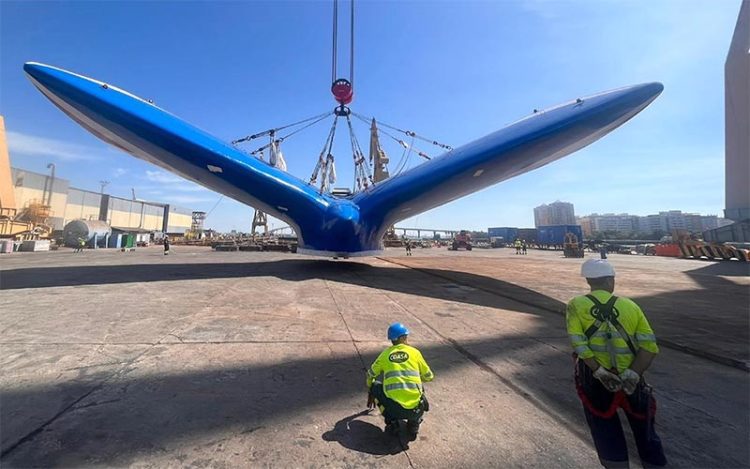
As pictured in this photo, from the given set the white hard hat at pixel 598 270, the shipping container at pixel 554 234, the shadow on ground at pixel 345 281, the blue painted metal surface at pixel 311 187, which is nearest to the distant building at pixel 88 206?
the shadow on ground at pixel 345 281

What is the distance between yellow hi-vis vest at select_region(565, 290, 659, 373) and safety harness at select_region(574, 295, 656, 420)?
2 cm

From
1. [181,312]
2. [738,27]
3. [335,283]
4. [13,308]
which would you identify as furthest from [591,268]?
[738,27]

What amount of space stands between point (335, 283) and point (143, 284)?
249 inches

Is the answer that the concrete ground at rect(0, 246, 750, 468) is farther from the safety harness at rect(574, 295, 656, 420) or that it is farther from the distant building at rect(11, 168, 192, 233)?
the distant building at rect(11, 168, 192, 233)

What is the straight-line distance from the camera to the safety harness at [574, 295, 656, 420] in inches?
97.0

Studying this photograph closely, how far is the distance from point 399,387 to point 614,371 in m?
1.72

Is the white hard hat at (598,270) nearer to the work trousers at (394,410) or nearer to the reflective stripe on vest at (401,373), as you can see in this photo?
the reflective stripe on vest at (401,373)

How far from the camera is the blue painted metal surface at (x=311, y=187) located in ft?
36.6

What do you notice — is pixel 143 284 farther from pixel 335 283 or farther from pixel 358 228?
pixel 358 228

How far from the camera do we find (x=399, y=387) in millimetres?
2955

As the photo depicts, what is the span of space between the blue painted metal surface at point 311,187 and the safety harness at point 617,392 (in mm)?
11157

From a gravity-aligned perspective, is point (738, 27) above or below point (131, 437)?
above

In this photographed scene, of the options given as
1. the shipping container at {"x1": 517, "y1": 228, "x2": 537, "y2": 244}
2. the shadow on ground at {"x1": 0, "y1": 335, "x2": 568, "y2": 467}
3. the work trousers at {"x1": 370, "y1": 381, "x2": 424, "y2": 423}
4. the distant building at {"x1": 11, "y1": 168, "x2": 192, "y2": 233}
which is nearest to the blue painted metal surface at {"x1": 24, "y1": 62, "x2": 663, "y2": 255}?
the shadow on ground at {"x1": 0, "y1": 335, "x2": 568, "y2": 467}

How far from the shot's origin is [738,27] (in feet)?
102
